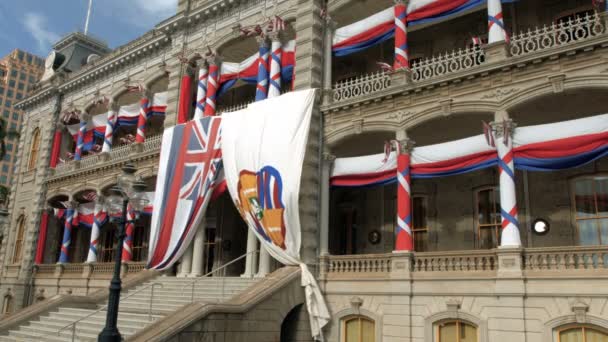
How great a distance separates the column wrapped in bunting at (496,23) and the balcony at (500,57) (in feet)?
0.94

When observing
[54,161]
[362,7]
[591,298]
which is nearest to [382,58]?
[362,7]

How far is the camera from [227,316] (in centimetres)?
1329

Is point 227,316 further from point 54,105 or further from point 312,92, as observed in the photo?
point 54,105

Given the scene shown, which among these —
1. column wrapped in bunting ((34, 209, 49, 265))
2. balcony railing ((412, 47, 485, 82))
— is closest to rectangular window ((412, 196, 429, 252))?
balcony railing ((412, 47, 485, 82))

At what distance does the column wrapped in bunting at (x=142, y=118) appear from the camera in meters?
25.2

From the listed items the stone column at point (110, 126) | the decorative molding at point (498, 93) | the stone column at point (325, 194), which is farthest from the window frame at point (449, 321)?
the stone column at point (110, 126)

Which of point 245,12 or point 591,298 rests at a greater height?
point 245,12

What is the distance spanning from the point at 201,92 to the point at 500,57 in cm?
1306

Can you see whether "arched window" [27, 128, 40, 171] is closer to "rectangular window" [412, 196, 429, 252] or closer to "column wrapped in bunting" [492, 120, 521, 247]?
"rectangular window" [412, 196, 429, 252]

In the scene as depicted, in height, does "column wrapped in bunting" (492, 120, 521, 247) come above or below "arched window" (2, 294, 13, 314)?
above

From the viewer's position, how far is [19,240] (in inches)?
1251

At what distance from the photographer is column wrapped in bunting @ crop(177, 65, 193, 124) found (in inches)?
896

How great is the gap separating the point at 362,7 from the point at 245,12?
5463 millimetres

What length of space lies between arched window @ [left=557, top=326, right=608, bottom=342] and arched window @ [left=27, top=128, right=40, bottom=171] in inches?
1240
